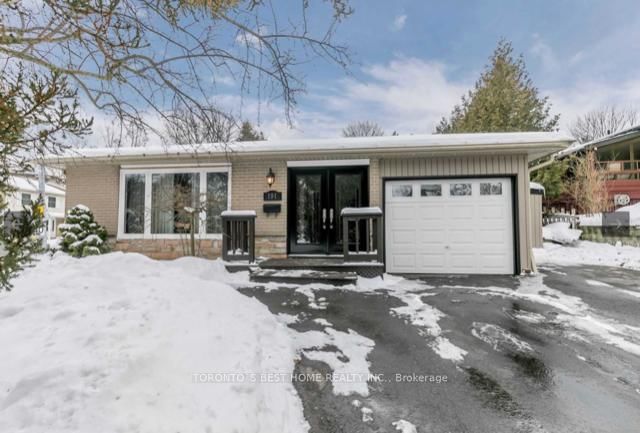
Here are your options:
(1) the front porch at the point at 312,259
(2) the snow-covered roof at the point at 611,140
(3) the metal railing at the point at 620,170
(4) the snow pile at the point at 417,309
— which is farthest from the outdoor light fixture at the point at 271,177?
(3) the metal railing at the point at 620,170

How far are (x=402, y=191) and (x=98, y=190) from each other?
7.75 m

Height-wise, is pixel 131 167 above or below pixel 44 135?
above

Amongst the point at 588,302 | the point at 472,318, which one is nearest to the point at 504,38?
the point at 588,302

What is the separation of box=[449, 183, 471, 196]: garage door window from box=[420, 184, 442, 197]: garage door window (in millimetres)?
264

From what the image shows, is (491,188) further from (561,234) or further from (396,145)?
(561,234)

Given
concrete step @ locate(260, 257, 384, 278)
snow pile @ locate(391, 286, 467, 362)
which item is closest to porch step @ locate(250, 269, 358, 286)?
concrete step @ locate(260, 257, 384, 278)

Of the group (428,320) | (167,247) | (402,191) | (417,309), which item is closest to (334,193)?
(402,191)

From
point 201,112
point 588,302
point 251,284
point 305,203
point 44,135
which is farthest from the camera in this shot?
point 305,203

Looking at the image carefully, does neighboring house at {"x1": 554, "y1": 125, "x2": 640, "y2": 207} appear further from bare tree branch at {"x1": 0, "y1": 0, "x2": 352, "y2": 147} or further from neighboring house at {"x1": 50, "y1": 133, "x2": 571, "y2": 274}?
bare tree branch at {"x1": 0, "y1": 0, "x2": 352, "y2": 147}

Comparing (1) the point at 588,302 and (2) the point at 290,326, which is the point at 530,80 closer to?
(1) the point at 588,302

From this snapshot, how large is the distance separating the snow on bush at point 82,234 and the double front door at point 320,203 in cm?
448

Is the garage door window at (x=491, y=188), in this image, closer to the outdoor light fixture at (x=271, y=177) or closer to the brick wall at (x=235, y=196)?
the brick wall at (x=235, y=196)

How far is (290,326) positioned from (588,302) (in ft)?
15.5

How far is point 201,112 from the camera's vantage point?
389 centimetres
